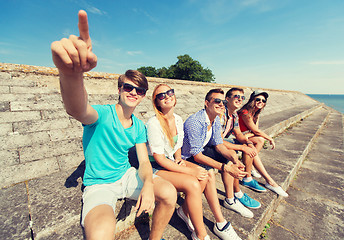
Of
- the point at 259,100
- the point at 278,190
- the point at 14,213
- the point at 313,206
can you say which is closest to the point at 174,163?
the point at 14,213

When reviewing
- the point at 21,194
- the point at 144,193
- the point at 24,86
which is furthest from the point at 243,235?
the point at 24,86

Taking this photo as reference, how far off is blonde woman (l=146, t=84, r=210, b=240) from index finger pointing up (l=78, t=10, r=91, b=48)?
135 cm

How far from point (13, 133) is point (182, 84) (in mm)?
6839

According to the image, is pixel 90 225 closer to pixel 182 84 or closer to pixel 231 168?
pixel 231 168

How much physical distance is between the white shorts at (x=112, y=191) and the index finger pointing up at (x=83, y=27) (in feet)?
4.34

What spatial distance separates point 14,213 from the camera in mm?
1385

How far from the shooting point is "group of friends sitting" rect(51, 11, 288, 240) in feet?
3.17

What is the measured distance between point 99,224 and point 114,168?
0.61 m

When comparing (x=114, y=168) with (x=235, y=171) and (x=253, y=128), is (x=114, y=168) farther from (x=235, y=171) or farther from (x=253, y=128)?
(x=253, y=128)

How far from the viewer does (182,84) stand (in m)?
8.03

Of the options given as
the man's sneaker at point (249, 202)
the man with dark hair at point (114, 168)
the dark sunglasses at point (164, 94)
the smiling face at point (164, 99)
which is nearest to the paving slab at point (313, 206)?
the man's sneaker at point (249, 202)

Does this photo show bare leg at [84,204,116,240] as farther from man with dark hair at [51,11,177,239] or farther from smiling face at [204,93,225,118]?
smiling face at [204,93,225,118]

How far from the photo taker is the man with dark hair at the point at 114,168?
1.17 metres

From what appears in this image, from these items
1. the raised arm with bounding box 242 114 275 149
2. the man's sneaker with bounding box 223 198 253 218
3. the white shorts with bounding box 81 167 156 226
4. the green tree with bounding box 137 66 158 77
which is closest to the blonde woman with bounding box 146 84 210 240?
the white shorts with bounding box 81 167 156 226
